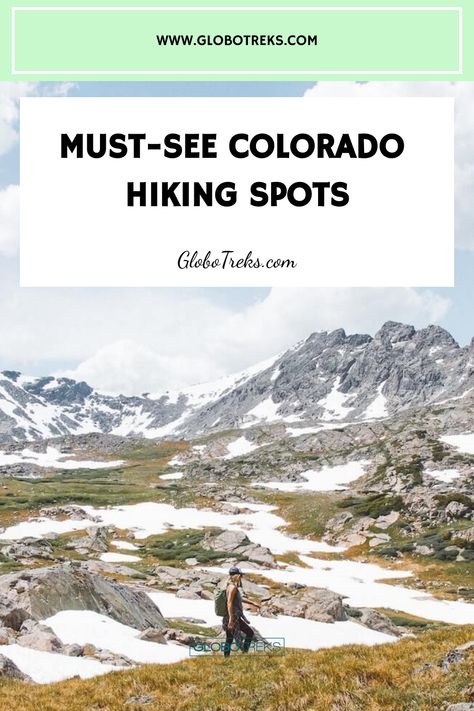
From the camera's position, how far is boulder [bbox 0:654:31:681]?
57.0 feet

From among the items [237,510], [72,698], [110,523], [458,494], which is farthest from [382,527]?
[72,698]

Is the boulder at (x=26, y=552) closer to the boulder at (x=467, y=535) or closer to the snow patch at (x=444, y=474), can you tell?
the boulder at (x=467, y=535)

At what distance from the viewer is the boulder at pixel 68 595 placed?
26.4 m

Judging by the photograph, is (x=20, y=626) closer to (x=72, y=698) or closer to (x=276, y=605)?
(x=72, y=698)

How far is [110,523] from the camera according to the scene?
107188mm

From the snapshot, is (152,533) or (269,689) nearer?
(269,689)

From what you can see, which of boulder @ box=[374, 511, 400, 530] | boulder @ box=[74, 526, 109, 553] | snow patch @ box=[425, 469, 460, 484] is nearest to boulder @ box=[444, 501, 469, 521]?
boulder @ box=[374, 511, 400, 530]

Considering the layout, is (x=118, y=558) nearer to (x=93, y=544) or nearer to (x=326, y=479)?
(x=93, y=544)

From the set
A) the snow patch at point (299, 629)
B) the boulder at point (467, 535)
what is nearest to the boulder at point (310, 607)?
the snow patch at point (299, 629)

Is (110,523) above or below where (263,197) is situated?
below

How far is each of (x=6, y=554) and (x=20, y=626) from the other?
45988 millimetres

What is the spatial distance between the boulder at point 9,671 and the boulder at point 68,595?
269 inches

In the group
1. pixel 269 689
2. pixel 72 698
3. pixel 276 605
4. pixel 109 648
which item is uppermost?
pixel 269 689

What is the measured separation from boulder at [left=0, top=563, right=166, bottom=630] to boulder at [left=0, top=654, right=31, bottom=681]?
6.84 m
